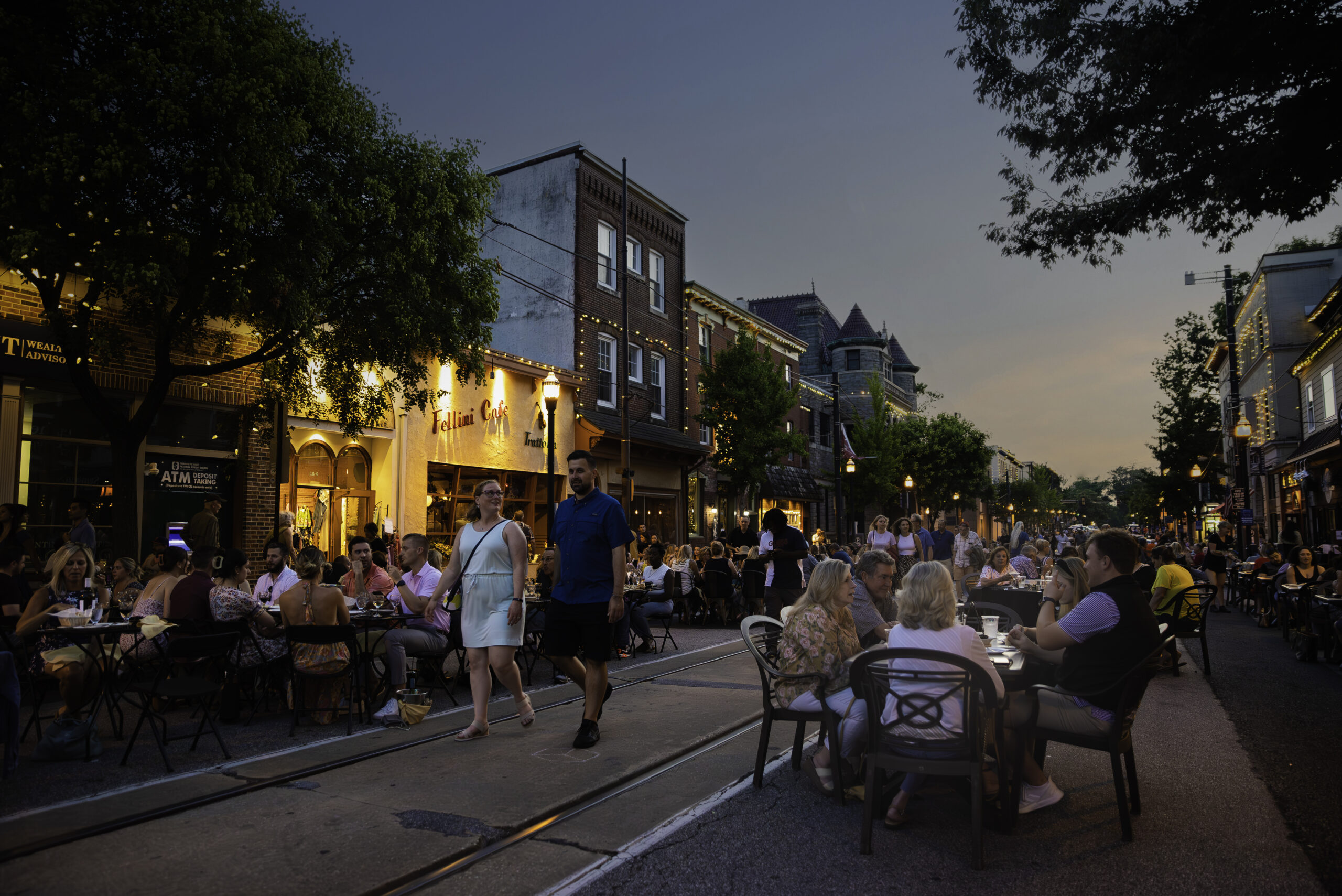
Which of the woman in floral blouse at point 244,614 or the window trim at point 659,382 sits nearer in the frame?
the woman in floral blouse at point 244,614

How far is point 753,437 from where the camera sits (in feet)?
82.3

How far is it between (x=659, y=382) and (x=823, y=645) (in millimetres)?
22595

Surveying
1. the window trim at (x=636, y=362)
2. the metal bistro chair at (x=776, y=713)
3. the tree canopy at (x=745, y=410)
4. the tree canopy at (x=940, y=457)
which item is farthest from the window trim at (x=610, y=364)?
the tree canopy at (x=940, y=457)

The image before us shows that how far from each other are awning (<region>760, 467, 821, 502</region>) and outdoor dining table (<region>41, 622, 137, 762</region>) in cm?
2643

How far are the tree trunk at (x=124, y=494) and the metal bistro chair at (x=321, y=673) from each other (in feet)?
14.4

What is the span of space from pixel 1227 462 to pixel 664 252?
3312 cm

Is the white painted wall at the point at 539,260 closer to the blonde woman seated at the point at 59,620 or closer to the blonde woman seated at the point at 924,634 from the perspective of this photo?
the blonde woman seated at the point at 59,620

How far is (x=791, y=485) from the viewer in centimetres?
3591

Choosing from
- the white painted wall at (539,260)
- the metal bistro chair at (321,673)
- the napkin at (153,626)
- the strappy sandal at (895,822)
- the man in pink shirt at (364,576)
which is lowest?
the strappy sandal at (895,822)

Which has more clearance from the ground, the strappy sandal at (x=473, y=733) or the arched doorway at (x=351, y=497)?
the arched doorway at (x=351, y=497)

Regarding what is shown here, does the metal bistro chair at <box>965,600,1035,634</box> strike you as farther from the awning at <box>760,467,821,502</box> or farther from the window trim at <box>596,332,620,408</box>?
the awning at <box>760,467,821,502</box>

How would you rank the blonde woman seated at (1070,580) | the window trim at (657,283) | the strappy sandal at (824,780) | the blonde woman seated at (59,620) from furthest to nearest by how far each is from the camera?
the window trim at (657,283)
the blonde woman seated at (59,620)
the blonde woman seated at (1070,580)
the strappy sandal at (824,780)

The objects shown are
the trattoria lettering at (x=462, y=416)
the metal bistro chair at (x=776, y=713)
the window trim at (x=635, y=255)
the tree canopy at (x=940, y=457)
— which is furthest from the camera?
the tree canopy at (x=940, y=457)

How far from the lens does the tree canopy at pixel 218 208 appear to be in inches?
340
